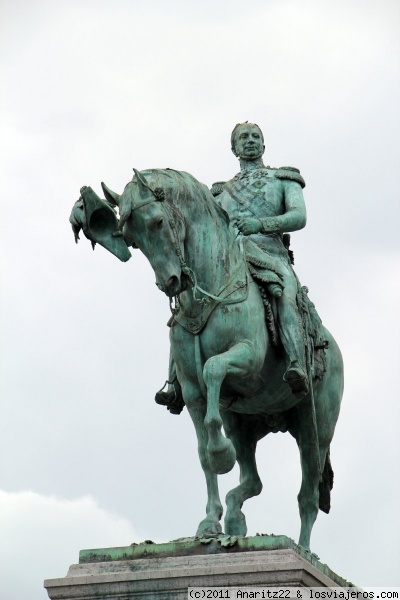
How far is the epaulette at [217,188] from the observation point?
20422 millimetres

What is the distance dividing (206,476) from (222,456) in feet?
2.16

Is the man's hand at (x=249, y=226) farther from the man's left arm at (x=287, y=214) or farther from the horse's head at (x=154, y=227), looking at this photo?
the horse's head at (x=154, y=227)

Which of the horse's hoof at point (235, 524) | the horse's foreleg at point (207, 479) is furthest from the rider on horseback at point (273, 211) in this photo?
the horse's hoof at point (235, 524)

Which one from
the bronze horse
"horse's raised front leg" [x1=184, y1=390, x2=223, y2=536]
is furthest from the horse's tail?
"horse's raised front leg" [x1=184, y1=390, x2=223, y2=536]

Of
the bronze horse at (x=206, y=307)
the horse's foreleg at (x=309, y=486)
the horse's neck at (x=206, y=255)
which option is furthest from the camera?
the horse's foreleg at (x=309, y=486)

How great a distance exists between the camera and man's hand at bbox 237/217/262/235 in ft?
63.4

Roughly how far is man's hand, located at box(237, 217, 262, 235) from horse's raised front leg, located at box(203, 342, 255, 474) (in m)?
1.86

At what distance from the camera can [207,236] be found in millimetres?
18375

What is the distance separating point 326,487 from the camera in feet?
66.7

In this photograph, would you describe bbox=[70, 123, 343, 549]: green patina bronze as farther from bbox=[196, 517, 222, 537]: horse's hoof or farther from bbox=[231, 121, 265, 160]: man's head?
bbox=[231, 121, 265, 160]: man's head

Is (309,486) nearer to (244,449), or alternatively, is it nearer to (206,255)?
(244,449)

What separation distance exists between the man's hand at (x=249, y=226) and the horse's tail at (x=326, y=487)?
2690mm

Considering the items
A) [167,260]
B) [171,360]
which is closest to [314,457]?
[171,360]

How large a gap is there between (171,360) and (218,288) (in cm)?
127
